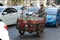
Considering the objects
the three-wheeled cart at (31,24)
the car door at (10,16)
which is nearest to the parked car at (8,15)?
the car door at (10,16)

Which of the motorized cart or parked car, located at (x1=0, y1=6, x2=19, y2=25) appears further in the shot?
parked car, located at (x1=0, y1=6, x2=19, y2=25)

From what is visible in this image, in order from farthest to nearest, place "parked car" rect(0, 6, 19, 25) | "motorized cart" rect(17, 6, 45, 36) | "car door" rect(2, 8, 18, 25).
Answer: "car door" rect(2, 8, 18, 25) < "parked car" rect(0, 6, 19, 25) < "motorized cart" rect(17, 6, 45, 36)

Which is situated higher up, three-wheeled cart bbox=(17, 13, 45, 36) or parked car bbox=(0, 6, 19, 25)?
three-wheeled cart bbox=(17, 13, 45, 36)

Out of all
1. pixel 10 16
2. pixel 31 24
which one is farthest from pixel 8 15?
pixel 31 24

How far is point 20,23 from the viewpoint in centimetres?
1345

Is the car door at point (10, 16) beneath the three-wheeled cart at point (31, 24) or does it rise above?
beneath

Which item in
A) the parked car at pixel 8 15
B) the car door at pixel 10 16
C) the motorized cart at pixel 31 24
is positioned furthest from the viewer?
the car door at pixel 10 16

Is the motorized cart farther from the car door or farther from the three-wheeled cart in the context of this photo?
the car door

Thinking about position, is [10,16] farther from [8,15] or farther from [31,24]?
[31,24]

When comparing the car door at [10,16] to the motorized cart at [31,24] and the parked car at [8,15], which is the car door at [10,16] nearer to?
the parked car at [8,15]

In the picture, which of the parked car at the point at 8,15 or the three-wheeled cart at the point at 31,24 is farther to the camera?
the parked car at the point at 8,15

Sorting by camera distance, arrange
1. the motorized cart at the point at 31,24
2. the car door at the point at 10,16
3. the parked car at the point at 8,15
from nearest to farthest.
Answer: the motorized cart at the point at 31,24
the parked car at the point at 8,15
the car door at the point at 10,16

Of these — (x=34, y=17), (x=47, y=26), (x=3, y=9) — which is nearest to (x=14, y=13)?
(x=3, y=9)

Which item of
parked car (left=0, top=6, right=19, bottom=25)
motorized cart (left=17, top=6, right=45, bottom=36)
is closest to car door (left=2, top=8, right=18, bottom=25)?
parked car (left=0, top=6, right=19, bottom=25)
